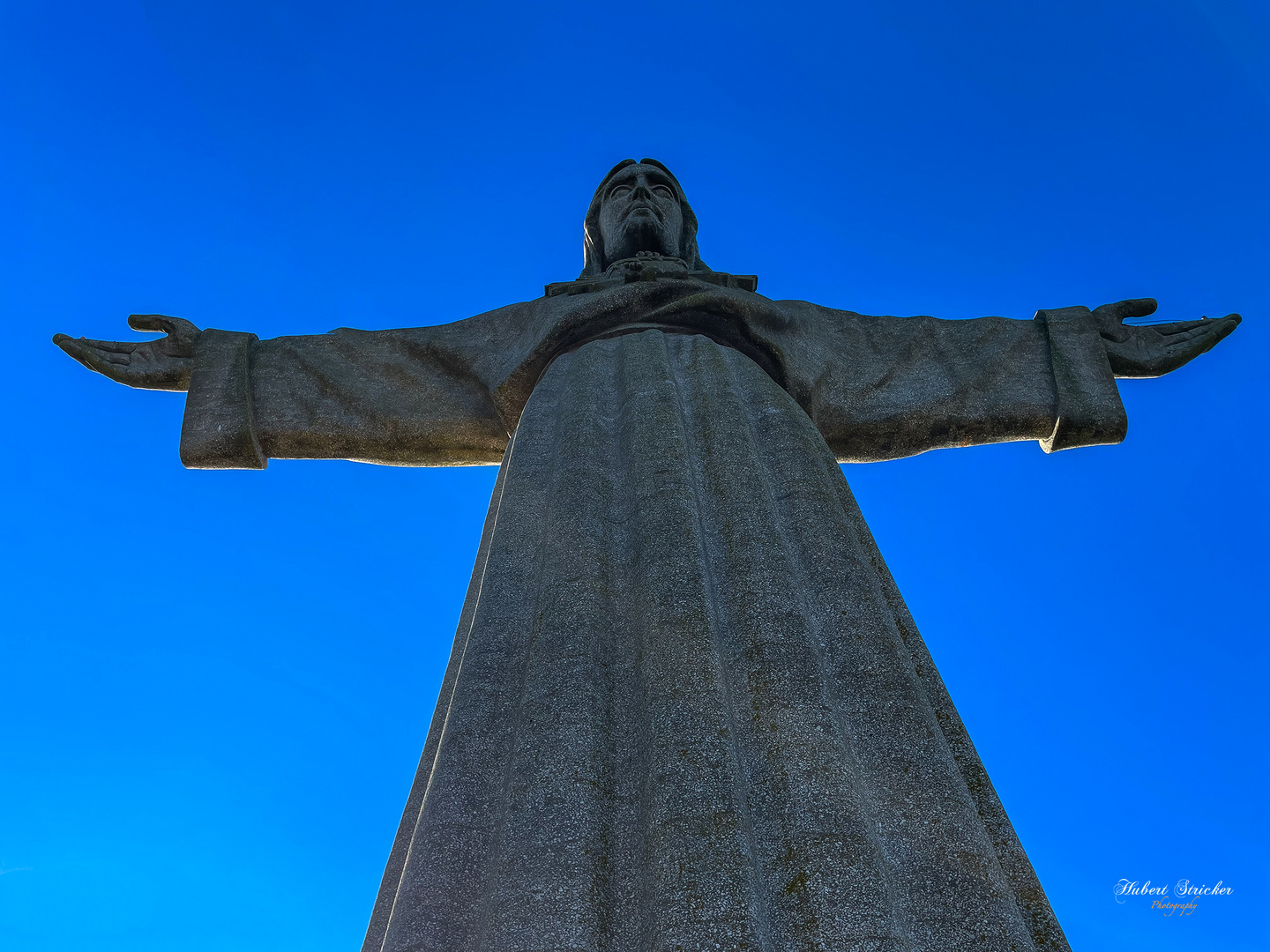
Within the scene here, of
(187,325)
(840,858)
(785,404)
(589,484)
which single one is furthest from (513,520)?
(187,325)

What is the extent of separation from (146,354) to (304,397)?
3.37 feet

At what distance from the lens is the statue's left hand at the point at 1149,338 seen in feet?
20.4

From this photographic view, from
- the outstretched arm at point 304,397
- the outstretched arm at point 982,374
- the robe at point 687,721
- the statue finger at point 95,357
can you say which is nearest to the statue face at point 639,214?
the outstretched arm at point 982,374

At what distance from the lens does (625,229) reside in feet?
23.8

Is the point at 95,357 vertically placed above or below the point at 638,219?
below

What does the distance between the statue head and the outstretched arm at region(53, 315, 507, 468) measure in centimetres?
165

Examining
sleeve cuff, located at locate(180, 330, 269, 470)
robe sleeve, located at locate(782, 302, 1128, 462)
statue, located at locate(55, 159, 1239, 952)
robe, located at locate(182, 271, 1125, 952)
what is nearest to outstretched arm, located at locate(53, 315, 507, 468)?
sleeve cuff, located at locate(180, 330, 269, 470)

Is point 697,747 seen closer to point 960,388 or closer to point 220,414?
point 960,388

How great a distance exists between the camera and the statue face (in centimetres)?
723

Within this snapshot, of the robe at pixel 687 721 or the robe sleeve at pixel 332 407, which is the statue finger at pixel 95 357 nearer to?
the robe sleeve at pixel 332 407

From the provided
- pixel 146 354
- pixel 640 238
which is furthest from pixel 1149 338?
pixel 146 354

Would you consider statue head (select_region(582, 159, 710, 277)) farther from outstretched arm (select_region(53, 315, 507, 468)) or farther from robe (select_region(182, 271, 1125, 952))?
robe (select_region(182, 271, 1125, 952))

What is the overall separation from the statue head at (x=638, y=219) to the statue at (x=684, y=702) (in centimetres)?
160

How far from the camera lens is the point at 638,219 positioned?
725 centimetres
